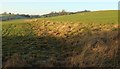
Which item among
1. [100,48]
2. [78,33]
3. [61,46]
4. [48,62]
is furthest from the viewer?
[78,33]

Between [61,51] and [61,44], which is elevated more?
[61,44]

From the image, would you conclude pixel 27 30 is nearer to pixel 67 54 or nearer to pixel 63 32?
pixel 63 32

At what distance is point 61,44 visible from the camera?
3628 cm

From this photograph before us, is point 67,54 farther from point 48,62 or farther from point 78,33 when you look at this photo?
point 78,33

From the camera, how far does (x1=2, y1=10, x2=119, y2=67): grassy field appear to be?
86.9 ft

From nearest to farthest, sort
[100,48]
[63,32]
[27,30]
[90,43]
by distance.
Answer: [100,48]
[90,43]
[63,32]
[27,30]

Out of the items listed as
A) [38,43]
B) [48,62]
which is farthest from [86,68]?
[38,43]

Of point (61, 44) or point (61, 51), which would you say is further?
point (61, 44)

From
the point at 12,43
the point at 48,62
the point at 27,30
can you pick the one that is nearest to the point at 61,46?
the point at 12,43

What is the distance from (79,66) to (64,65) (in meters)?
1.34

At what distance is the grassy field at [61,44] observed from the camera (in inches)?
1043

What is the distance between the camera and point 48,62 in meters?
26.7

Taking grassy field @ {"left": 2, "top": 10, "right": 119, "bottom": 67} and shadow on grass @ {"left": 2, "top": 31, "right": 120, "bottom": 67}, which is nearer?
shadow on grass @ {"left": 2, "top": 31, "right": 120, "bottom": 67}

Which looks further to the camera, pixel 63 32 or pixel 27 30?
pixel 27 30
